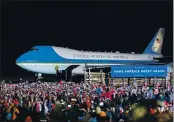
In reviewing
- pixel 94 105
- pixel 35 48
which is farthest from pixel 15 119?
pixel 35 48

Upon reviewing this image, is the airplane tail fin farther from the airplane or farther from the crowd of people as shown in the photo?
the crowd of people

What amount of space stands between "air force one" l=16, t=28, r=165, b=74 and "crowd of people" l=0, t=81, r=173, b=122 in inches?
876

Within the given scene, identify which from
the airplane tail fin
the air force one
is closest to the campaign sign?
the air force one

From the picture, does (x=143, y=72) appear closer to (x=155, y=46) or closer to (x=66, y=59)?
(x=66, y=59)

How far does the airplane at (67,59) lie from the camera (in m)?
39.8

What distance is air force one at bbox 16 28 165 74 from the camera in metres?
39.8

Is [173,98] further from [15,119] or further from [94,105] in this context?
[15,119]

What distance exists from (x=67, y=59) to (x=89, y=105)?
92.4 feet

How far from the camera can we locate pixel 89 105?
13.6 m

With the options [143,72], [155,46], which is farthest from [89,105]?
[155,46]

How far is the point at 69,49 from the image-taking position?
43.0m

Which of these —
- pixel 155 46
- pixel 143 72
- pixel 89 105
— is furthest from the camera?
pixel 155 46

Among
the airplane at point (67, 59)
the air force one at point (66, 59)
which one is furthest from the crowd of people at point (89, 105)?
the airplane at point (67, 59)

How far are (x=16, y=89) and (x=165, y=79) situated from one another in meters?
6.18
